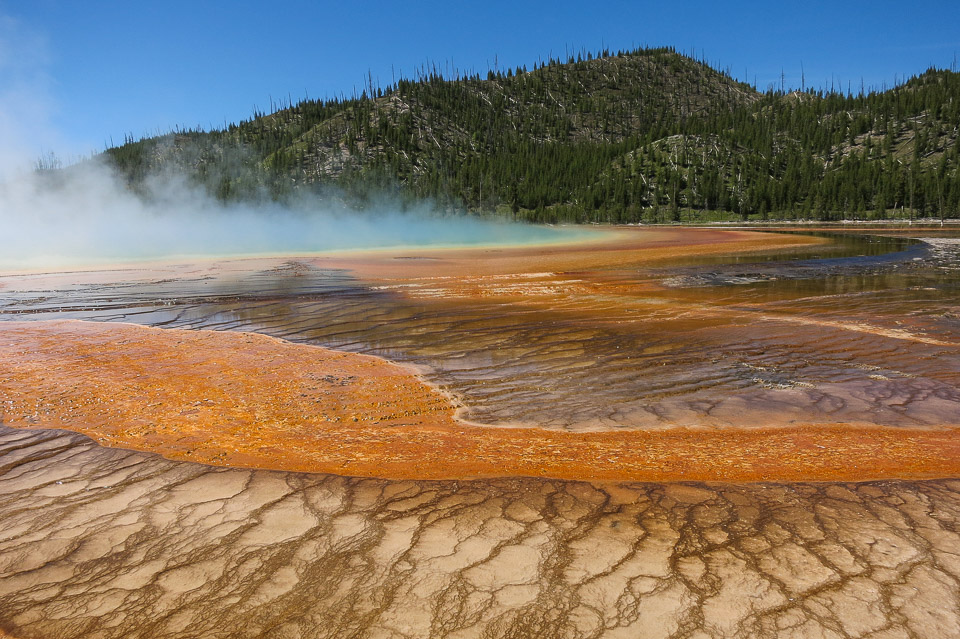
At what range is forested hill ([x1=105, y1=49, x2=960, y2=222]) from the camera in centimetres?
9194

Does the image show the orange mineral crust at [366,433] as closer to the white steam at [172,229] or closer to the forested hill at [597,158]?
the white steam at [172,229]

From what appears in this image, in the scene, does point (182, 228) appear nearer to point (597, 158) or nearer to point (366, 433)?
point (366, 433)

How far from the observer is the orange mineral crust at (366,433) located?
525 centimetres

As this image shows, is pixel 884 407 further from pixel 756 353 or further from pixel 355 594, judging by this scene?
pixel 355 594

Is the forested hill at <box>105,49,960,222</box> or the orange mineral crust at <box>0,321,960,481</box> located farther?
the forested hill at <box>105,49,960,222</box>

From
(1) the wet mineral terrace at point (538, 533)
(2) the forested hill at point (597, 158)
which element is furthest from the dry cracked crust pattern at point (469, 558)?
(2) the forested hill at point (597, 158)

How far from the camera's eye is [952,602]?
129 inches

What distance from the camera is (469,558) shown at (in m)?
3.83

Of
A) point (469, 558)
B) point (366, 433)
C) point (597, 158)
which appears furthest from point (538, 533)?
point (597, 158)

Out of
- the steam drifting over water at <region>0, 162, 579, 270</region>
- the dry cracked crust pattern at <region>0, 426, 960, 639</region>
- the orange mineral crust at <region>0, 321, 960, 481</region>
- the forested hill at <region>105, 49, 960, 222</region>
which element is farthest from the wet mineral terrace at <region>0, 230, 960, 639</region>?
the forested hill at <region>105, 49, 960, 222</region>

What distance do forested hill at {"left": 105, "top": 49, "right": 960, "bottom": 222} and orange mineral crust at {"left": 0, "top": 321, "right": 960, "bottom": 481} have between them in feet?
287

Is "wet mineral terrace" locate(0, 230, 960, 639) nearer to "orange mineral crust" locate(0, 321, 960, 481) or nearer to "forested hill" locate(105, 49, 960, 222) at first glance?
"orange mineral crust" locate(0, 321, 960, 481)

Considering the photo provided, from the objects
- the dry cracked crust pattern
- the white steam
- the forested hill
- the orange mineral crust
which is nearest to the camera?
the dry cracked crust pattern

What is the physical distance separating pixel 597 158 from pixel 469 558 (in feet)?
424
